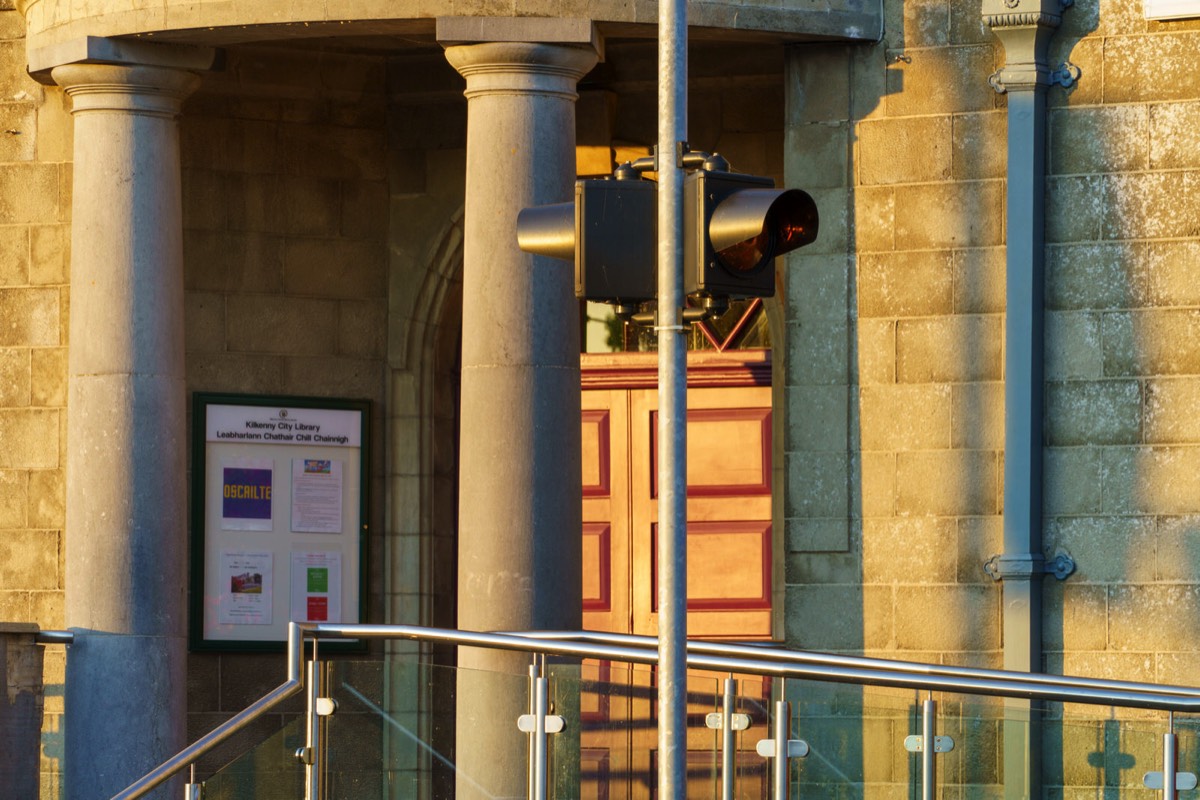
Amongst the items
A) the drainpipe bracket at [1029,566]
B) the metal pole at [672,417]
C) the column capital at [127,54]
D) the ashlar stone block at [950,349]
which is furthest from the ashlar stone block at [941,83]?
the metal pole at [672,417]

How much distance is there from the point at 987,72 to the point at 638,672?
12.8ft

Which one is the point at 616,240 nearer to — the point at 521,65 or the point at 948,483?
the point at 521,65

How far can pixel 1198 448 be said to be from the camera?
424 inches

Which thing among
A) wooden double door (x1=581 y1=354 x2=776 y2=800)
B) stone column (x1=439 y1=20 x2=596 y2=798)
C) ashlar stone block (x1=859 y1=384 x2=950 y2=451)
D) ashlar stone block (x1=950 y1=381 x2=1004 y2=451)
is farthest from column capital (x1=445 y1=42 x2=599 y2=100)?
wooden double door (x1=581 y1=354 x2=776 y2=800)

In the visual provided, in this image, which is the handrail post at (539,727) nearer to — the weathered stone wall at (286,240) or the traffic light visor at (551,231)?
the traffic light visor at (551,231)

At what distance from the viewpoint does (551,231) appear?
23.1ft

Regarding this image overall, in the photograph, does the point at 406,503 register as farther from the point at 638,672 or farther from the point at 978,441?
the point at 638,672

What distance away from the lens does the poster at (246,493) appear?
42.7ft

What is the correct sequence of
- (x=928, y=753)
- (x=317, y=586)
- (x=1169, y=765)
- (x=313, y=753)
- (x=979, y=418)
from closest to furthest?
(x=1169, y=765)
(x=928, y=753)
(x=313, y=753)
(x=979, y=418)
(x=317, y=586)

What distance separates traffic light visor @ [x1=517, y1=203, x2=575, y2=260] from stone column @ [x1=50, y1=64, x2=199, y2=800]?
459 cm

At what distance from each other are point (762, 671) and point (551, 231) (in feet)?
7.53

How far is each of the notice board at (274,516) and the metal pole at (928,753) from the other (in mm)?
5360

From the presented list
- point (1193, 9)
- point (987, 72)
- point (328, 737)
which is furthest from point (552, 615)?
point (1193, 9)

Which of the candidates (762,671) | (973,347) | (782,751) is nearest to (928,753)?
(782,751)
